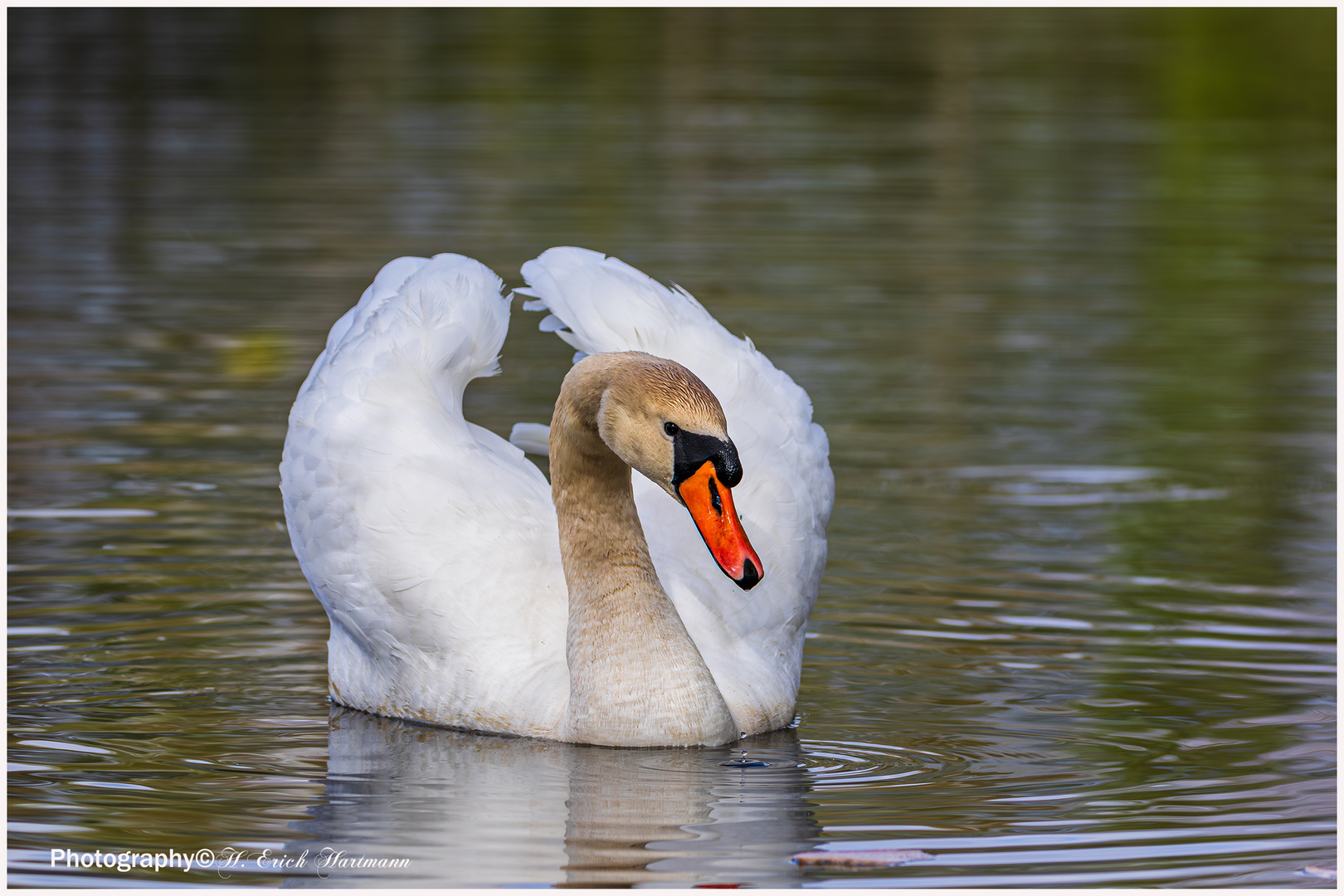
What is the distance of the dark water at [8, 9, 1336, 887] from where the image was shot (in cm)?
675

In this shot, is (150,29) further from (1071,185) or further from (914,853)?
(914,853)

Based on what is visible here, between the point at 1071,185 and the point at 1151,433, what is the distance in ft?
37.6

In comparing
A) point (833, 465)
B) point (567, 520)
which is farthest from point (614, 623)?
point (833, 465)

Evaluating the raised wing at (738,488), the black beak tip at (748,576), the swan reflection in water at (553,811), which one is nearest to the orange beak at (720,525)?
the black beak tip at (748,576)

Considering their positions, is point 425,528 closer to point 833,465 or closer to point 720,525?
point 720,525

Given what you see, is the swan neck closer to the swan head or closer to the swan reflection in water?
the swan reflection in water

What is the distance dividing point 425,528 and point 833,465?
4.36m

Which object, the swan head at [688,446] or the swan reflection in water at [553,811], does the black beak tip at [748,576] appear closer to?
the swan head at [688,446]

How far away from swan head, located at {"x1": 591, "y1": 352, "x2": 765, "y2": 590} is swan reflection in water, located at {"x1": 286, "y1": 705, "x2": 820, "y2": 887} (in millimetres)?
690

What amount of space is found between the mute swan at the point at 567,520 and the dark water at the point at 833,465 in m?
0.19

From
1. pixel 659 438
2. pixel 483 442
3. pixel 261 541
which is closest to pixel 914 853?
pixel 659 438

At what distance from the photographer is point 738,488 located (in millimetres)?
8234

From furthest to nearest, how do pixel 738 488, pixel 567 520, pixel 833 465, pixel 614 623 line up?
1. pixel 833 465
2. pixel 738 488
3. pixel 567 520
4. pixel 614 623

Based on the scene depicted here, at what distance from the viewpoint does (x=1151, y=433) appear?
42.2 feet
